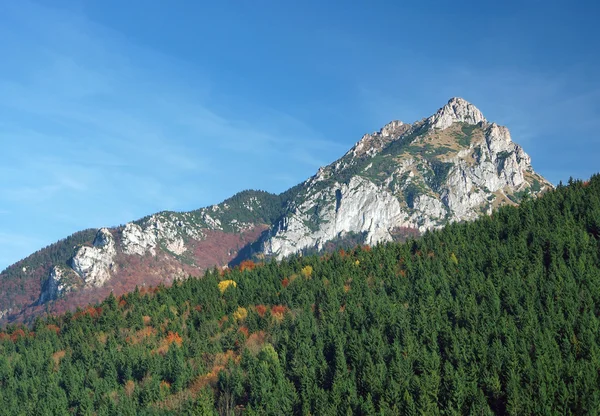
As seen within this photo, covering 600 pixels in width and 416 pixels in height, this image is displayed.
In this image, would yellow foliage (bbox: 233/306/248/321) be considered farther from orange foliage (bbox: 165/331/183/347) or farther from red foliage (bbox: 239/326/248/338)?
orange foliage (bbox: 165/331/183/347)

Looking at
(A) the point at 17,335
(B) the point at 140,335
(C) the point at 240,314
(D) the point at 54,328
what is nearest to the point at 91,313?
(D) the point at 54,328

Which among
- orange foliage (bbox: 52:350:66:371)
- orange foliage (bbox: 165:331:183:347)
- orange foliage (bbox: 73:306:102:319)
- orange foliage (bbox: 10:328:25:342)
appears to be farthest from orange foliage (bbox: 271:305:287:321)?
orange foliage (bbox: 10:328:25:342)

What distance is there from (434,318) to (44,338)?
97.0 m

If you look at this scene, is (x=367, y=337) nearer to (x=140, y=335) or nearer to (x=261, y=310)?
(x=261, y=310)

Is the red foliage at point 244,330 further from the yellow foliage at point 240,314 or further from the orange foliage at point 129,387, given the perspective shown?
the orange foliage at point 129,387

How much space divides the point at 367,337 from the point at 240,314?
4303 centimetres

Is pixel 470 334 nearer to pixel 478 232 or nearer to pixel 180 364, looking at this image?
pixel 180 364

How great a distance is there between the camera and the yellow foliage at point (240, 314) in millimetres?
144288

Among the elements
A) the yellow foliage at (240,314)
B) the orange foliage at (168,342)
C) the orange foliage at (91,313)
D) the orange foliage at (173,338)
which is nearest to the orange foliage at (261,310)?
the yellow foliage at (240,314)

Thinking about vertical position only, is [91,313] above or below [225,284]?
below

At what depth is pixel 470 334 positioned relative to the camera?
344 ft

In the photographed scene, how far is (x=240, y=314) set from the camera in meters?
146

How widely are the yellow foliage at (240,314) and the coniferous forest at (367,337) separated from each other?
0.52 m

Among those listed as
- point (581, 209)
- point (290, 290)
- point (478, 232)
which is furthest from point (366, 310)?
point (581, 209)
